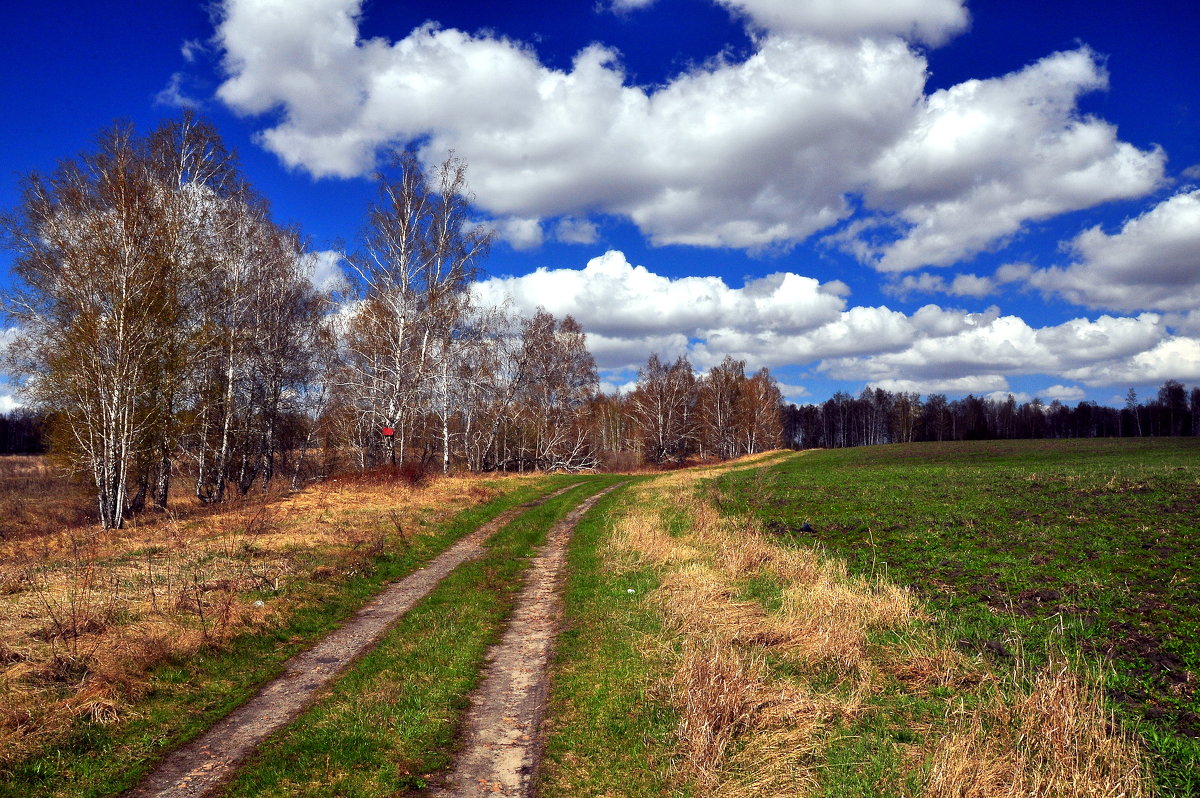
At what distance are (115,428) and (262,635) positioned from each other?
1535 cm

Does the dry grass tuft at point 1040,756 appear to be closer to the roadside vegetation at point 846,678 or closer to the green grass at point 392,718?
the roadside vegetation at point 846,678

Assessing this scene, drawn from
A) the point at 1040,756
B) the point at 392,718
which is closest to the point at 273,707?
the point at 392,718

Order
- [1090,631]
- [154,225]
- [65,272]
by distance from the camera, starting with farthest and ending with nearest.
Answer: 1. [154,225]
2. [65,272]
3. [1090,631]

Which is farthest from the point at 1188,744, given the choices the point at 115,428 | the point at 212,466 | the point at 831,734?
the point at 212,466

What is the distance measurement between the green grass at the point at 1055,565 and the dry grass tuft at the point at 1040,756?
69 cm

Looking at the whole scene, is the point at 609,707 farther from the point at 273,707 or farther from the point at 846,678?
the point at 273,707

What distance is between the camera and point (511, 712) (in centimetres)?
737

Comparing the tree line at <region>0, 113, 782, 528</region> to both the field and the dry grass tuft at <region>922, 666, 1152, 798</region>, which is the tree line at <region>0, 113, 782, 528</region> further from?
the dry grass tuft at <region>922, 666, 1152, 798</region>

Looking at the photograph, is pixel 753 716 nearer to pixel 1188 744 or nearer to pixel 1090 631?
pixel 1188 744

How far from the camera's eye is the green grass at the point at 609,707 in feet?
19.4

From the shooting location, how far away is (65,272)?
19.6 metres

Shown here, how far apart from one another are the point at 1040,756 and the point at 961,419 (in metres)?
Answer: 178

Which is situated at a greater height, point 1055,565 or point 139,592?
point 139,592

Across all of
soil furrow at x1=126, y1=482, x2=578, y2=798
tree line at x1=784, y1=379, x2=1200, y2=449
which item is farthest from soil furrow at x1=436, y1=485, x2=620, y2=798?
tree line at x1=784, y1=379, x2=1200, y2=449
